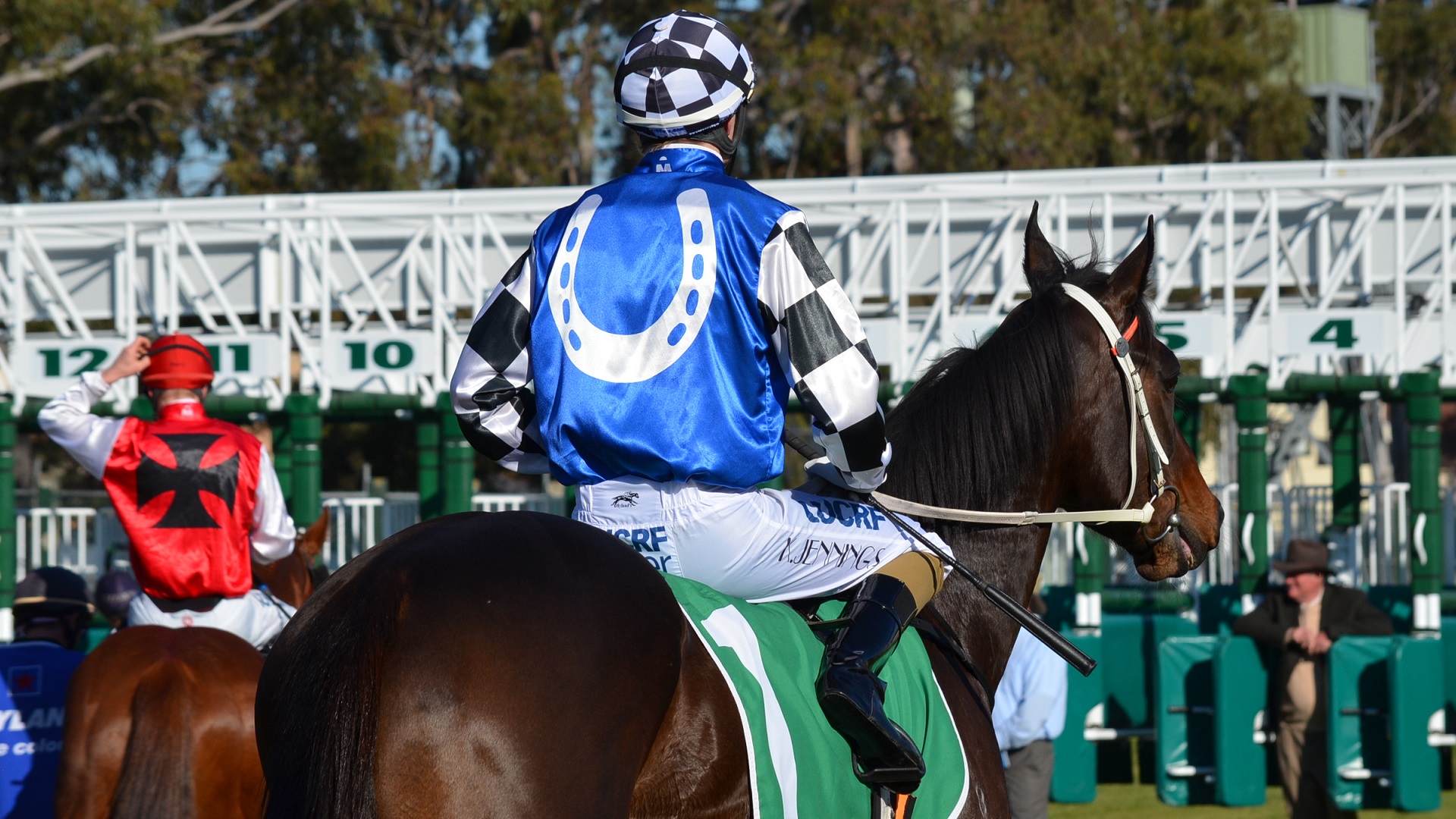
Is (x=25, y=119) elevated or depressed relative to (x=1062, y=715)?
elevated

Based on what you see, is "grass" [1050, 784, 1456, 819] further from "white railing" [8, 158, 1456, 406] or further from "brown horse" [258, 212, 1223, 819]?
"brown horse" [258, 212, 1223, 819]

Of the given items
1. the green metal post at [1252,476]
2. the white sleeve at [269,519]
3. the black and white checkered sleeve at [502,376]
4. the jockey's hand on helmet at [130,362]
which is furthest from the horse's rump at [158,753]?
the green metal post at [1252,476]

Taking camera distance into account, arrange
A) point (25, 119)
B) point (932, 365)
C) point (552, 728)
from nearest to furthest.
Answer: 1. point (552, 728)
2. point (932, 365)
3. point (25, 119)

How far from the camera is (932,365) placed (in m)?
3.04

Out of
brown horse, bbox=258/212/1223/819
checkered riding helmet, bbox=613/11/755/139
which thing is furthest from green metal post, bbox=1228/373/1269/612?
brown horse, bbox=258/212/1223/819

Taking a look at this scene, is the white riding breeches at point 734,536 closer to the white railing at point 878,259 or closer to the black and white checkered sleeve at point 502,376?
the black and white checkered sleeve at point 502,376

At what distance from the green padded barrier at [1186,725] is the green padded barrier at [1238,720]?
0.63 feet

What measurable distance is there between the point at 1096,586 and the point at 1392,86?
67.1ft

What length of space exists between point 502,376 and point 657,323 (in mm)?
404

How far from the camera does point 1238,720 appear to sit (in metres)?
7.84

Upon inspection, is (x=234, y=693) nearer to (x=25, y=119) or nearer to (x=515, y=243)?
(x=515, y=243)

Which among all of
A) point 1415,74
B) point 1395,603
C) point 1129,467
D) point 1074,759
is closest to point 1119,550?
point 1395,603

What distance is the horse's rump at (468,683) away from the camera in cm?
185

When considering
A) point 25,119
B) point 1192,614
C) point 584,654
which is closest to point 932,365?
point 584,654
